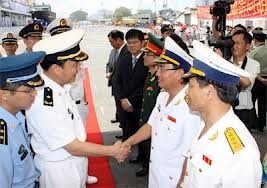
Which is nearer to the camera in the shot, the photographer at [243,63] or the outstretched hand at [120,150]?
the outstretched hand at [120,150]

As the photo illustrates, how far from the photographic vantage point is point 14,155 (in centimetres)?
190

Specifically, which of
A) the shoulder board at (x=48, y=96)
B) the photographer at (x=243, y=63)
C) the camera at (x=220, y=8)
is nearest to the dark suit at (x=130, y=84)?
the photographer at (x=243, y=63)

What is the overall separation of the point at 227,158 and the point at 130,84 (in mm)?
3029

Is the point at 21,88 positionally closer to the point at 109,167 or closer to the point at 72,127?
the point at 72,127

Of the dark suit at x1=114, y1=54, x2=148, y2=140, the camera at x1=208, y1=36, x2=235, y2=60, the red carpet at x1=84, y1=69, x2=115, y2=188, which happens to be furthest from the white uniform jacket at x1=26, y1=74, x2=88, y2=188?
the camera at x1=208, y1=36, x2=235, y2=60

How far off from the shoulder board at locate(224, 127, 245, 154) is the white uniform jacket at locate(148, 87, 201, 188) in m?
0.67

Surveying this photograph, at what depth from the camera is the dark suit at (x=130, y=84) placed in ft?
14.7

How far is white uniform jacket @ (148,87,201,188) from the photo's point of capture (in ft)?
7.58

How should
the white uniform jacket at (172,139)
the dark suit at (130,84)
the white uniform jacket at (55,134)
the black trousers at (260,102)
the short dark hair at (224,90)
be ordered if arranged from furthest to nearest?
1. the black trousers at (260,102)
2. the dark suit at (130,84)
3. the white uniform jacket at (172,139)
4. the white uniform jacket at (55,134)
5. the short dark hair at (224,90)

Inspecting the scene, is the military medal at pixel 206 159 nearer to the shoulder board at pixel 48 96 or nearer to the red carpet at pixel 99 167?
the shoulder board at pixel 48 96

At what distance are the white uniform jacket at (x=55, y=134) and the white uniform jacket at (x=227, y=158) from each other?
884 mm

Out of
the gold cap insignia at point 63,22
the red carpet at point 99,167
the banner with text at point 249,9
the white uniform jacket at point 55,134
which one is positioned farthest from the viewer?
the banner with text at point 249,9

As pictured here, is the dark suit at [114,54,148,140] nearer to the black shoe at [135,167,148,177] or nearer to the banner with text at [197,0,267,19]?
the black shoe at [135,167,148,177]

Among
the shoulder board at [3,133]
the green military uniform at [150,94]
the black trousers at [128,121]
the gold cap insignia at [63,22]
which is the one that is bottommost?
the black trousers at [128,121]
